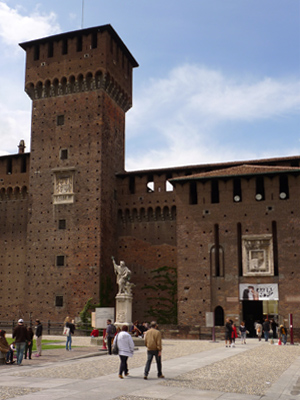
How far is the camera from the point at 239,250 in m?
28.1

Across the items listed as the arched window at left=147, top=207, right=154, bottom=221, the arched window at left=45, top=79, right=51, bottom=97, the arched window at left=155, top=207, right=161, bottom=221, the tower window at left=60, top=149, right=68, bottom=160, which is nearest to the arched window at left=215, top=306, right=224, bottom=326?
the arched window at left=155, top=207, right=161, bottom=221

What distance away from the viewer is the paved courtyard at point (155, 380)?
27.0 feet

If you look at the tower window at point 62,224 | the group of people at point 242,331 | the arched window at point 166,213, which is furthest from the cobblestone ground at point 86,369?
the arched window at point 166,213

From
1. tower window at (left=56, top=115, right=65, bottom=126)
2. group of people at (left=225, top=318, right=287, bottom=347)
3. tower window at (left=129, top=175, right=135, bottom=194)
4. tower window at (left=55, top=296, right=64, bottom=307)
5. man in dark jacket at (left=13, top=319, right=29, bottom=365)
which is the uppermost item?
tower window at (left=56, top=115, right=65, bottom=126)

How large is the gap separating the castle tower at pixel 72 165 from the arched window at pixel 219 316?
7268 millimetres

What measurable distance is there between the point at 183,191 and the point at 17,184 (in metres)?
12.5

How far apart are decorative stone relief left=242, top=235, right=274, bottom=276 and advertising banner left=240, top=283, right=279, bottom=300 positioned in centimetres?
61

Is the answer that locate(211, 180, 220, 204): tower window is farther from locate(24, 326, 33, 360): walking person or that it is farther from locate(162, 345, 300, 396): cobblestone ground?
locate(24, 326, 33, 360): walking person

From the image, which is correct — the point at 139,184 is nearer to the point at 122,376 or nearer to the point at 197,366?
the point at 197,366

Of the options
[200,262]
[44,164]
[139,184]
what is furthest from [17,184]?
[200,262]

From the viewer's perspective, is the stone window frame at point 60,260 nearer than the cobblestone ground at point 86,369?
No

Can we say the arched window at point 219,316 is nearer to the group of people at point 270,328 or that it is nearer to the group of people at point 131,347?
the group of people at point 270,328

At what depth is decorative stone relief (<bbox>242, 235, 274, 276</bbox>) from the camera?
1072 inches

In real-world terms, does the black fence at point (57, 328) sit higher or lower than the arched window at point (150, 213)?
lower
